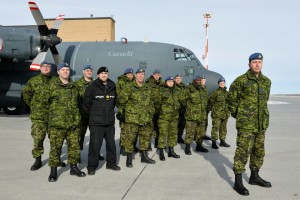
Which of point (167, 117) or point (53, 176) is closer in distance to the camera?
point (53, 176)

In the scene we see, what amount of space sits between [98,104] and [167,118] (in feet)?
6.48

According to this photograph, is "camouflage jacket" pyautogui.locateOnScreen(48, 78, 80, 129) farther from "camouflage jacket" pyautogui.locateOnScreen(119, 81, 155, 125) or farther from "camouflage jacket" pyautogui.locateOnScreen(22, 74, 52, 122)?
"camouflage jacket" pyautogui.locateOnScreen(119, 81, 155, 125)

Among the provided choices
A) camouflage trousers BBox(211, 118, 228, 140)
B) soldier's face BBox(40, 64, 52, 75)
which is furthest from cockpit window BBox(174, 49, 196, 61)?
soldier's face BBox(40, 64, 52, 75)

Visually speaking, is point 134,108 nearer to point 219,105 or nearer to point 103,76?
point 103,76

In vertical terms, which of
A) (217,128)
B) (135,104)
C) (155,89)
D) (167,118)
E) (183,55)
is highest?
Answer: (183,55)

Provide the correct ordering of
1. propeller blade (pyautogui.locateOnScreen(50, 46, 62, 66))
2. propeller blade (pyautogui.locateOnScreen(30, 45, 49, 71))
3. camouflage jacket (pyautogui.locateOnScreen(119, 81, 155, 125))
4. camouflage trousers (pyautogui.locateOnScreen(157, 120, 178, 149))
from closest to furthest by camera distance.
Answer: camouflage jacket (pyautogui.locateOnScreen(119, 81, 155, 125)) → camouflage trousers (pyautogui.locateOnScreen(157, 120, 178, 149)) → propeller blade (pyautogui.locateOnScreen(30, 45, 49, 71)) → propeller blade (pyautogui.locateOnScreen(50, 46, 62, 66))

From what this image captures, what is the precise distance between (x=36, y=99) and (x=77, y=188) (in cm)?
214

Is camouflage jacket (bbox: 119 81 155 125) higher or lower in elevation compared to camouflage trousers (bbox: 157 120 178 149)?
higher

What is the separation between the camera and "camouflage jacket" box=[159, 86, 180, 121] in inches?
270

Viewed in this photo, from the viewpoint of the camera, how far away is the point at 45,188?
15.4 feet

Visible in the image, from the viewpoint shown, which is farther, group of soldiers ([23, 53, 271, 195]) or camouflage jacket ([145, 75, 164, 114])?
camouflage jacket ([145, 75, 164, 114])

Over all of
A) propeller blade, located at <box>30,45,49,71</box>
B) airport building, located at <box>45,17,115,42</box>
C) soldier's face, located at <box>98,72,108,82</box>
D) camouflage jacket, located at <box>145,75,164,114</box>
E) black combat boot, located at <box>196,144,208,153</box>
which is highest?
airport building, located at <box>45,17,115,42</box>

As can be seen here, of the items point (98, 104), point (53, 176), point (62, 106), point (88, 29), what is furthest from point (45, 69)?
point (88, 29)

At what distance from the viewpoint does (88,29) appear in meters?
38.2
